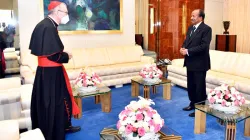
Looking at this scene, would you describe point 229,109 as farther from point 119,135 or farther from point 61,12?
point 61,12

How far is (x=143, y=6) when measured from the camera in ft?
30.0

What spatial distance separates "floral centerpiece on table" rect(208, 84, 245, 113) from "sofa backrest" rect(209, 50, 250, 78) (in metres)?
2.05

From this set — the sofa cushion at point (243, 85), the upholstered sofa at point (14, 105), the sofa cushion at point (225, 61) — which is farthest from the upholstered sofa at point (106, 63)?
the sofa cushion at point (243, 85)

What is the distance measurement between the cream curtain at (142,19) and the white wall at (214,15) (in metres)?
2.33

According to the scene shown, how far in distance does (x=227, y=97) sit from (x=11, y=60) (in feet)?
18.2

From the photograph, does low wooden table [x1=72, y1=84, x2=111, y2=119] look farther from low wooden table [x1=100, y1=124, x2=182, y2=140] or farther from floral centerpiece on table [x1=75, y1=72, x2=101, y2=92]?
low wooden table [x1=100, y1=124, x2=182, y2=140]

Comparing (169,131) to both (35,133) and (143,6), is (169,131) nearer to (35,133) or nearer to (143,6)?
(35,133)

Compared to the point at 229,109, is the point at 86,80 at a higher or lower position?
higher

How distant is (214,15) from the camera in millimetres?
9203

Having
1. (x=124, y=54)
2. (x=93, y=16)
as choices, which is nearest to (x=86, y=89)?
(x=124, y=54)

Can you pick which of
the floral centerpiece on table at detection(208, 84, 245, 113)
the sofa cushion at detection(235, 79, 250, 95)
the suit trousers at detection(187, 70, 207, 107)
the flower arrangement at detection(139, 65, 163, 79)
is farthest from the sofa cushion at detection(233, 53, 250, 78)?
the floral centerpiece on table at detection(208, 84, 245, 113)

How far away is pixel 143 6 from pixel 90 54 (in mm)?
4099

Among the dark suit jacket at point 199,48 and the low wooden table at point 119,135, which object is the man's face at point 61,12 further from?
the dark suit jacket at point 199,48

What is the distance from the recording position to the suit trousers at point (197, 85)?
3.84 meters
